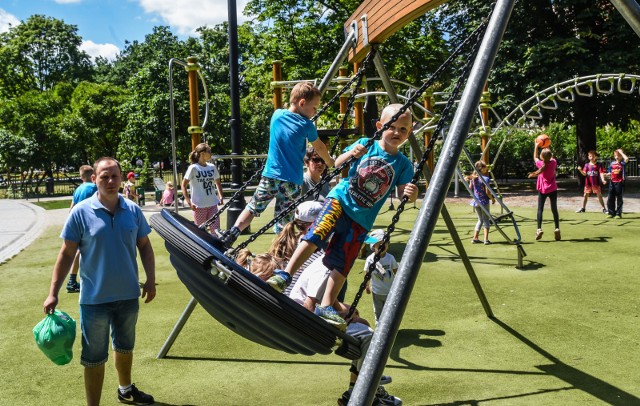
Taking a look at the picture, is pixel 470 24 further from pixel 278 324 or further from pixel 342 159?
pixel 278 324

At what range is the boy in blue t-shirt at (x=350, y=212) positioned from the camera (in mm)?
3545

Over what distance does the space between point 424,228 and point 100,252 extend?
2300 mm

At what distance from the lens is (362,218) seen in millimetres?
3625

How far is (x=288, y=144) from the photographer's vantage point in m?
4.59

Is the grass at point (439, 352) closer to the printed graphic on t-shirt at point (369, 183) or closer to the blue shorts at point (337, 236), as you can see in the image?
the blue shorts at point (337, 236)

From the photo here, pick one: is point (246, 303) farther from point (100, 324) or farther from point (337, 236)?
point (100, 324)

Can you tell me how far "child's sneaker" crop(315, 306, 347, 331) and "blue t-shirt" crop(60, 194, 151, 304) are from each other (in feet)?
4.36

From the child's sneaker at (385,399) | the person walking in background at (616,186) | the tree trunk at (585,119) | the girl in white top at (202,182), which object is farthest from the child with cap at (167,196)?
the child's sneaker at (385,399)

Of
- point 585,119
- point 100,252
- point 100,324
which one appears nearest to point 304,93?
point 100,252

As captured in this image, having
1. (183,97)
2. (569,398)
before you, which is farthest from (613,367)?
(183,97)

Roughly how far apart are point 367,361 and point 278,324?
2.07 feet

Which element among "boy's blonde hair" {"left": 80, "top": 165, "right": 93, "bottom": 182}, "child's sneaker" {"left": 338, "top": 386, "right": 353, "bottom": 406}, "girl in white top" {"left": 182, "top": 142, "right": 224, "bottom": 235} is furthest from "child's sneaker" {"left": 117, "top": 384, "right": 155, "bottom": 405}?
"girl in white top" {"left": 182, "top": 142, "right": 224, "bottom": 235}

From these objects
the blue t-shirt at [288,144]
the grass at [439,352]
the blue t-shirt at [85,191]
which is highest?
the blue t-shirt at [288,144]

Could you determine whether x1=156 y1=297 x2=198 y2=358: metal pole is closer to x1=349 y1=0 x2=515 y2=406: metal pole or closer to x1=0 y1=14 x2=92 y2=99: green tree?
x1=349 y1=0 x2=515 y2=406: metal pole
